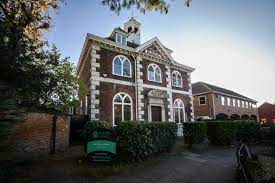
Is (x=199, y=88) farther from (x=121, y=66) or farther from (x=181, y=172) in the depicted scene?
(x=181, y=172)

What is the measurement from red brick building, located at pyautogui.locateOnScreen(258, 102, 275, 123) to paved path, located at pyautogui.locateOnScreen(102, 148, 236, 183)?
155ft

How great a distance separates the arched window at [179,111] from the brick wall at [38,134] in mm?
11574

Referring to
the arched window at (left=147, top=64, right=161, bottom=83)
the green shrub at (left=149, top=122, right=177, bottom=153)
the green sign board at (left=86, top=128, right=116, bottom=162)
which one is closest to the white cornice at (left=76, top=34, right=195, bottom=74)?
the arched window at (left=147, top=64, right=161, bottom=83)

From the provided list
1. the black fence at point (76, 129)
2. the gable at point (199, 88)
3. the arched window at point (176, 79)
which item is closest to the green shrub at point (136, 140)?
the black fence at point (76, 129)

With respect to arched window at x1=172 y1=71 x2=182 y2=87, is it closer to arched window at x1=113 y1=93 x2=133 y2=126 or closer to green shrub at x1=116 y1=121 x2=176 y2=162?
arched window at x1=113 y1=93 x2=133 y2=126

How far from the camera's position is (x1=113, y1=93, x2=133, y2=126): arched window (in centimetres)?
1259

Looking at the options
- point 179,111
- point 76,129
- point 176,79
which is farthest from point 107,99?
point 176,79

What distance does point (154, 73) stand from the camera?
15.9 metres

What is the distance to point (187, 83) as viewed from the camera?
18906 millimetres

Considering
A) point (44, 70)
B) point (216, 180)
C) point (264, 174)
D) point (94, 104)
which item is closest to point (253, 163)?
point (264, 174)

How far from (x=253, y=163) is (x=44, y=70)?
36.3ft

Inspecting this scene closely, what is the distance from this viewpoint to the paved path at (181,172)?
5117 mm

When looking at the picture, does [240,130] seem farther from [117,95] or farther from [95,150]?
[95,150]

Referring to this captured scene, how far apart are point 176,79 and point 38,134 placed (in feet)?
47.0
